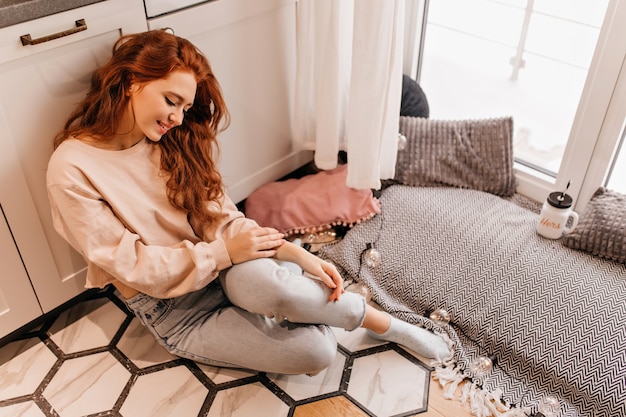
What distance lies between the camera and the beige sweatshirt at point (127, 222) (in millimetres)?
1201

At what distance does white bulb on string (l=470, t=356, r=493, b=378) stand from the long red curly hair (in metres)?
0.71

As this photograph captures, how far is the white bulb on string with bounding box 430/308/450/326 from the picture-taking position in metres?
1.54

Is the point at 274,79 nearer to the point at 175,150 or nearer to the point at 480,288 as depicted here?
the point at 175,150

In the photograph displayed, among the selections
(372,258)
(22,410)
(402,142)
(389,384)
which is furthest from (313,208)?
(22,410)

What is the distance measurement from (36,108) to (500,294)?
115 cm

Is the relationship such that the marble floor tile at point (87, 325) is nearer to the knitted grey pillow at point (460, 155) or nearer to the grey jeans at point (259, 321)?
the grey jeans at point (259, 321)

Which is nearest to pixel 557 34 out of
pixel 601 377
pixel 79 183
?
pixel 601 377

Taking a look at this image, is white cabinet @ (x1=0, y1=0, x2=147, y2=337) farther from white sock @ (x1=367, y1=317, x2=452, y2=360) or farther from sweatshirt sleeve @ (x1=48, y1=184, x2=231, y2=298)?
white sock @ (x1=367, y1=317, x2=452, y2=360)

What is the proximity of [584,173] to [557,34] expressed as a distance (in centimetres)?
41

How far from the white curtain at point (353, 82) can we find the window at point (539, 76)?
17.6 inches

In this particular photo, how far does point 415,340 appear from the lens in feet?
4.81

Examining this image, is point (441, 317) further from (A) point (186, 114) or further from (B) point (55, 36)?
(B) point (55, 36)

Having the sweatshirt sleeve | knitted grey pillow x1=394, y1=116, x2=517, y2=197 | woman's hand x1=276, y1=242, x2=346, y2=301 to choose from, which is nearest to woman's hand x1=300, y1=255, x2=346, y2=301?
woman's hand x1=276, y1=242, x2=346, y2=301

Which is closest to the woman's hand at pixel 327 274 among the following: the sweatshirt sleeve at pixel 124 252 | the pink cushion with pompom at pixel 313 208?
the sweatshirt sleeve at pixel 124 252
